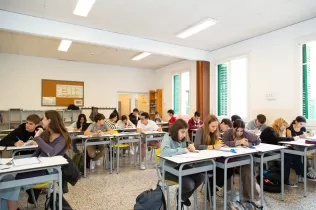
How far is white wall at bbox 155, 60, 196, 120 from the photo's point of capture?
807cm

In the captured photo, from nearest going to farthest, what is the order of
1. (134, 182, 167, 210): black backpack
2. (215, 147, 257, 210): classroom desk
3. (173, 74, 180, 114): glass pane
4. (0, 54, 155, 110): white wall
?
(134, 182, 167, 210): black backpack, (215, 147, 257, 210): classroom desk, (0, 54, 155, 110): white wall, (173, 74, 180, 114): glass pane

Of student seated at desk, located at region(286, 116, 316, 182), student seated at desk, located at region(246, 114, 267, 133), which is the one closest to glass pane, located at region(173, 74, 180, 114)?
student seated at desk, located at region(246, 114, 267, 133)

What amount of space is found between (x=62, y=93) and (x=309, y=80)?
8.14 metres

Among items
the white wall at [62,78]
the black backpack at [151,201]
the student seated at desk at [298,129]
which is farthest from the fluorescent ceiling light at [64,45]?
the student seated at desk at [298,129]

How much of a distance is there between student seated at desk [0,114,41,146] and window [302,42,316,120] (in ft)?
18.3

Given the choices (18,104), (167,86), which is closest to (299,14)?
(167,86)

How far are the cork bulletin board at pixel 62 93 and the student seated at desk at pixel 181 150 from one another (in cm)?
695

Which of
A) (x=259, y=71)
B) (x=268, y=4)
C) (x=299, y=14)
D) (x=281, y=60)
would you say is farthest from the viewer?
(x=259, y=71)

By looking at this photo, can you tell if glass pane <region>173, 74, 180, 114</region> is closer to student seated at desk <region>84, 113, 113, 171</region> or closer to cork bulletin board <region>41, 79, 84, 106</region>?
cork bulletin board <region>41, 79, 84, 106</region>

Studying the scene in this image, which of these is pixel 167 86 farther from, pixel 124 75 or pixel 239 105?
pixel 239 105

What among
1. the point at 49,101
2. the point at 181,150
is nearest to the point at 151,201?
the point at 181,150

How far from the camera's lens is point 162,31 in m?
5.54

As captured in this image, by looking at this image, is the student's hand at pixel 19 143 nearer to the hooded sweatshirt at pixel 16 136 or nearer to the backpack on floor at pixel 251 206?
the hooded sweatshirt at pixel 16 136

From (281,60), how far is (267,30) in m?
0.87
